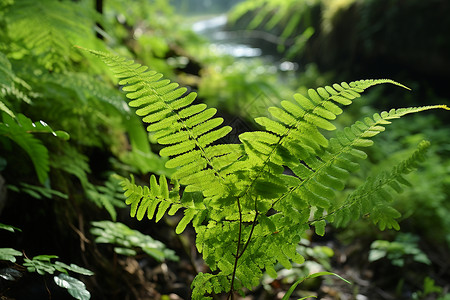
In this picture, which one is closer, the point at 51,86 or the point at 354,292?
the point at 51,86

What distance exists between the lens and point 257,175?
0.78 metres

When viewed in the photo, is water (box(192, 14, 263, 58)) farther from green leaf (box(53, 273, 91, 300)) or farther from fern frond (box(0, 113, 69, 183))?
green leaf (box(53, 273, 91, 300))

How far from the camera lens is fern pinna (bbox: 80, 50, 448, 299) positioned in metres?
0.77

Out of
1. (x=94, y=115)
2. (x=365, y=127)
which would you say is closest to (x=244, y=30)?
(x=94, y=115)

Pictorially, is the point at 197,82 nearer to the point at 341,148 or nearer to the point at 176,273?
the point at 176,273

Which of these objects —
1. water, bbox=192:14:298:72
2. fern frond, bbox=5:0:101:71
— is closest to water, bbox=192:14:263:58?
water, bbox=192:14:298:72

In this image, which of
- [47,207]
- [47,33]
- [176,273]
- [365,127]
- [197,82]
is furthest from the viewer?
[197,82]

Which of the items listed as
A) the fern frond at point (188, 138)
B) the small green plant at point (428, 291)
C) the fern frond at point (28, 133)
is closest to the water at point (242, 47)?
the small green plant at point (428, 291)

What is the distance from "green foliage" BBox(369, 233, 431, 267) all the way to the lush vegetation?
12 mm

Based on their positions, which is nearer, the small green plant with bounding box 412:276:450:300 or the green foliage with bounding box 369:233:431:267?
the small green plant with bounding box 412:276:450:300

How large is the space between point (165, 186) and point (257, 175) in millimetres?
234

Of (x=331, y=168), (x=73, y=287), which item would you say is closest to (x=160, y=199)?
(x=73, y=287)

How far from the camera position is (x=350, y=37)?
22.9ft

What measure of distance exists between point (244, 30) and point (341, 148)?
1310 cm
